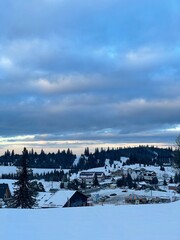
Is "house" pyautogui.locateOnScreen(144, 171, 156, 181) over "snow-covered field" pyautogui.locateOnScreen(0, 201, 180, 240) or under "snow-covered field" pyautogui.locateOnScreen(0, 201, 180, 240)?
under

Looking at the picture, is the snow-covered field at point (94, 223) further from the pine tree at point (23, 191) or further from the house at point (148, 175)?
the house at point (148, 175)

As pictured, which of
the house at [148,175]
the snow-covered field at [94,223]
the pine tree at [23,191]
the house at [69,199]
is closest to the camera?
the snow-covered field at [94,223]

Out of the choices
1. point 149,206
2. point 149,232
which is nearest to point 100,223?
point 149,232

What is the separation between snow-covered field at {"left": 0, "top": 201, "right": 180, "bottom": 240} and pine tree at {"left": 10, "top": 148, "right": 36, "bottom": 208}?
17270 mm

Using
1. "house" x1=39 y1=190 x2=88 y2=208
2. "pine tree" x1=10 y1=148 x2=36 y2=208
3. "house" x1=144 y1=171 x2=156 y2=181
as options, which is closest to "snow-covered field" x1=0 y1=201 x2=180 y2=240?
"pine tree" x1=10 y1=148 x2=36 y2=208

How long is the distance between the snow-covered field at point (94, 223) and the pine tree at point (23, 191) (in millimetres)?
17270

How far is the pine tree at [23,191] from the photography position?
27609 millimetres

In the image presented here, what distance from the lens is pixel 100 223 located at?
9.12 metres

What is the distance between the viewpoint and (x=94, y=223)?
9125 mm

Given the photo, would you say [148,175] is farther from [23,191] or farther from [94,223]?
[94,223]

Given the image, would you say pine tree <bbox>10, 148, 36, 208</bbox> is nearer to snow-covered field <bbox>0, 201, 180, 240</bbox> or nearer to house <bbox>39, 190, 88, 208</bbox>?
house <bbox>39, 190, 88, 208</bbox>

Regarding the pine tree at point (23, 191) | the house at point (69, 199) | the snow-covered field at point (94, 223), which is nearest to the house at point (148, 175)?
the house at point (69, 199)

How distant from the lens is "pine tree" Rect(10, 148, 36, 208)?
90.6 feet

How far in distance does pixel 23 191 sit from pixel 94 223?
771 inches
